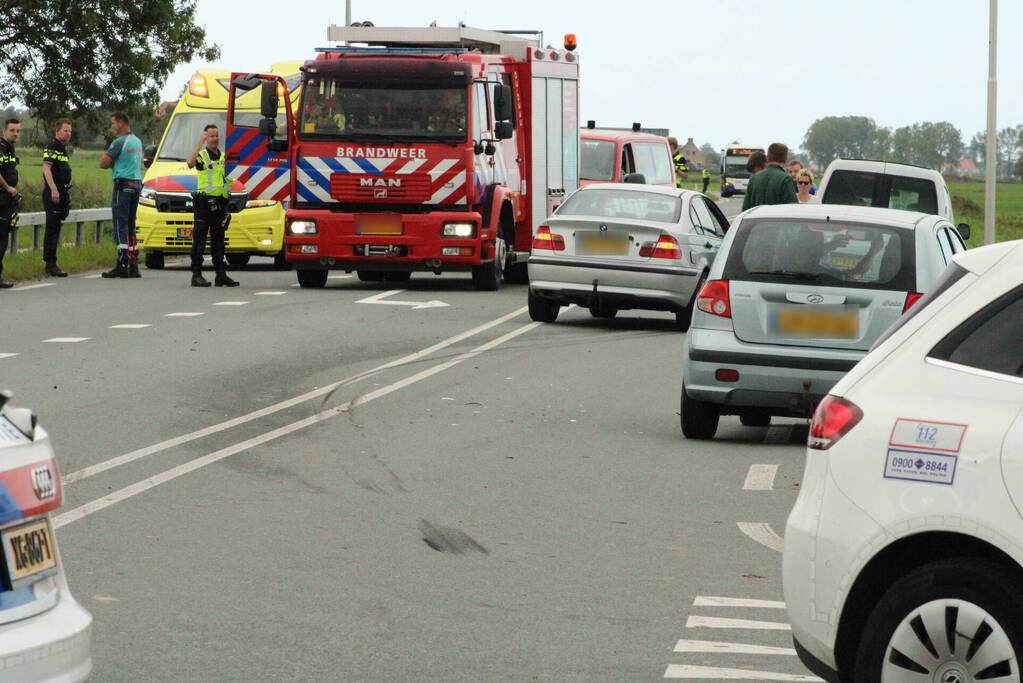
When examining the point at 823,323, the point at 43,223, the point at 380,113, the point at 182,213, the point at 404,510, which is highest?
the point at 380,113

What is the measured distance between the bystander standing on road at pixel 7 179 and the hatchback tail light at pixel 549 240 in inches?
274

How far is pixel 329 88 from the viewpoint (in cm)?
2194

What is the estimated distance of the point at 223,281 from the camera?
2264 centimetres

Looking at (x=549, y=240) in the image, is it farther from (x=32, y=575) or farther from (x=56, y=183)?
(x=32, y=575)

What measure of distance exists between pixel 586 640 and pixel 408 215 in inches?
629

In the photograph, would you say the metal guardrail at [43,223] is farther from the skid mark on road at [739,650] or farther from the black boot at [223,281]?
the skid mark on road at [739,650]

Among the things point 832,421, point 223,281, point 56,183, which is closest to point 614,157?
point 223,281

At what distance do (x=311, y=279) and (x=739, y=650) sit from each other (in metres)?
17.3

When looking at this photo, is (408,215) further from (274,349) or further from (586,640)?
(586,640)

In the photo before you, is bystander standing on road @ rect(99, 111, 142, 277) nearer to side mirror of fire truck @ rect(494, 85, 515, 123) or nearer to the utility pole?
side mirror of fire truck @ rect(494, 85, 515, 123)

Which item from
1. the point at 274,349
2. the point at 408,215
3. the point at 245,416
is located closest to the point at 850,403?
the point at 245,416

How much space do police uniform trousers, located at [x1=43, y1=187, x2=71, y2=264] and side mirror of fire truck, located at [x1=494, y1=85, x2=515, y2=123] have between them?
574 centimetres

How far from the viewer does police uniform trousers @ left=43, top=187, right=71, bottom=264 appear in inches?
916

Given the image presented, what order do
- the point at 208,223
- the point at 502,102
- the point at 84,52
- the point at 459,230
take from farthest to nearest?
the point at 84,52
the point at 208,223
the point at 502,102
the point at 459,230
